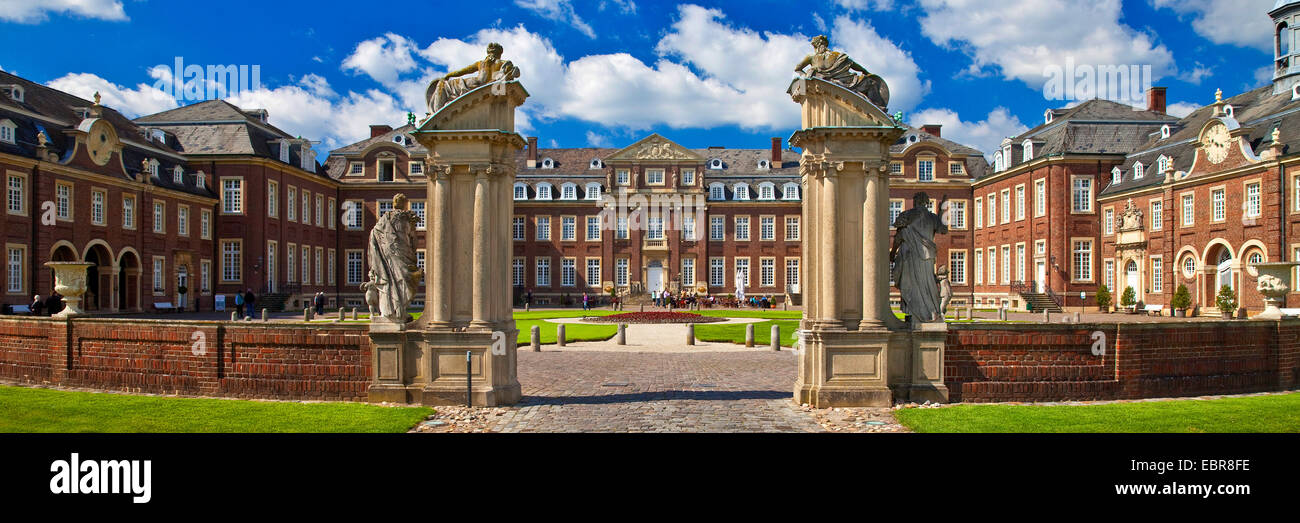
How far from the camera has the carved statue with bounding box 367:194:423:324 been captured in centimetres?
1083

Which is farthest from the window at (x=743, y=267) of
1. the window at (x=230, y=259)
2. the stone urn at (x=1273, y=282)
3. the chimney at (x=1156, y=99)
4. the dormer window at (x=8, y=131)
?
the stone urn at (x=1273, y=282)

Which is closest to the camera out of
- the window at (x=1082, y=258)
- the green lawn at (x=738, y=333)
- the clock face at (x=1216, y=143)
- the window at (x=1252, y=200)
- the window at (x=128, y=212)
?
the green lawn at (x=738, y=333)

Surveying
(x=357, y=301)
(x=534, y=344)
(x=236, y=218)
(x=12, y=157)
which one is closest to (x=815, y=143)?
(x=534, y=344)

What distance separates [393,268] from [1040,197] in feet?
133

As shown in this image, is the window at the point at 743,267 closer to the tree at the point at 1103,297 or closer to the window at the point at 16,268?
the tree at the point at 1103,297

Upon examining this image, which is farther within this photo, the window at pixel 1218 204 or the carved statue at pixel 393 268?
the window at pixel 1218 204

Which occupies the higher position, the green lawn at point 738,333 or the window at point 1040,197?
the window at point 1040,197

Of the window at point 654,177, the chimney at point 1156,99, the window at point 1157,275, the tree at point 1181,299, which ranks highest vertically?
the chimney at point 1156,99

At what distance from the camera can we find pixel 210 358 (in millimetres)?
11211

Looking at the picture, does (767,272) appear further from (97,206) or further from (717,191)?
(97,206)

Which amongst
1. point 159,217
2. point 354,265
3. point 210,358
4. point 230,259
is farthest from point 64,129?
point 210,358

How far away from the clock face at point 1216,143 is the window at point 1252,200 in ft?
6.05

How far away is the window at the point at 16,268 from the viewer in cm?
3112
